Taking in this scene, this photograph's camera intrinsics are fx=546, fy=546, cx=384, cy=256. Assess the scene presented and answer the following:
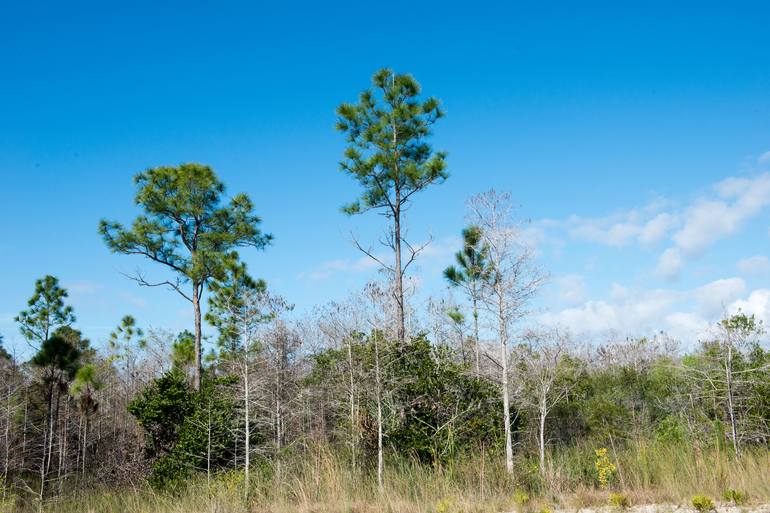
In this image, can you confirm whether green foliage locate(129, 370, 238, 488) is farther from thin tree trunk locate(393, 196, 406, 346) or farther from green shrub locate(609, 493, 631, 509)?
green shrub locate(609, 493, 631, 509)

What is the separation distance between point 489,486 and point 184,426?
814 cm

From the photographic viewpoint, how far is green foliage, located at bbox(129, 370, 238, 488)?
12.3 meters

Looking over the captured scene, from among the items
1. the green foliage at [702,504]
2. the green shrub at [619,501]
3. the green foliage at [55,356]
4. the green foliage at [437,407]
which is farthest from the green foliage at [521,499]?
the green foliage at [55,356]

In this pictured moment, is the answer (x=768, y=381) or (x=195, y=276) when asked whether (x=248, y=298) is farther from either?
(x=768, y=381)

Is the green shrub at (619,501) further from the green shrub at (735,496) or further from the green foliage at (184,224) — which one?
the green foliage at (184,224)

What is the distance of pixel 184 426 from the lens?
12.9 meters

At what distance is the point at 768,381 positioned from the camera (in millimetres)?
10789

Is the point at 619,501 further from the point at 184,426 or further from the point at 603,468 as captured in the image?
the point at 184,426

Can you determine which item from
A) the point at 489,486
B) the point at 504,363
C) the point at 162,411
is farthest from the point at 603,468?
the point at 162,411

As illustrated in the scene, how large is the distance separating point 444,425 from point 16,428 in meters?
16.1

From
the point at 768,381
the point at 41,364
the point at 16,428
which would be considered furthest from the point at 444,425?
the point at 16,428

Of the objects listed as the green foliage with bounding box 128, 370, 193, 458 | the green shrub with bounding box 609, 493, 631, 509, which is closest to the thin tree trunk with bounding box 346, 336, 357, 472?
the green shrub with bounding box 609, 493, 631, 509

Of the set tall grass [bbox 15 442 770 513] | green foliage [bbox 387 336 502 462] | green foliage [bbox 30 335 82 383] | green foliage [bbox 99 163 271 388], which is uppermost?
green foliage [bbox 99 163 271 388]

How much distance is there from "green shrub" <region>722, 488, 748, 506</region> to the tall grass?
0.83ft
